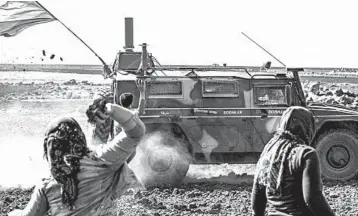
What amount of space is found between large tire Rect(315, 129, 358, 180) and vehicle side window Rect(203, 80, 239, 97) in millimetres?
1546

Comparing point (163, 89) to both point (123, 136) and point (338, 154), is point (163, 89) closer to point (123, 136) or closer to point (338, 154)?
point (338, 154)

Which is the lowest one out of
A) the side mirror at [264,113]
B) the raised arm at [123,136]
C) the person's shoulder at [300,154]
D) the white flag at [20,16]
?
the side mirror at [264,113]

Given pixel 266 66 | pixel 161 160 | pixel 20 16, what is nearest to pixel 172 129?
pixel 161 160

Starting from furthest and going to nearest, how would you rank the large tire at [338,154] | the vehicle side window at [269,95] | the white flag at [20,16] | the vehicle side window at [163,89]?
the large tire at [338,154] < the vehicle side window at [269,95] < the vehicle side window at [163,89] < the white flag at [20,16]

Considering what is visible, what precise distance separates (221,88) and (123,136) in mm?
7908

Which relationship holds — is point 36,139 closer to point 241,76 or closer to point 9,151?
point 9,151

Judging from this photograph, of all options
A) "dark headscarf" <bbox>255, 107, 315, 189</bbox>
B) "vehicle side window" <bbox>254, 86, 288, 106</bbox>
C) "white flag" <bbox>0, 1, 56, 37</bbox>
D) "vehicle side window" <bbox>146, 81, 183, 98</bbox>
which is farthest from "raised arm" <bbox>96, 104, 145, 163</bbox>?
"vehicle side window" <bbox>254, 86, 288, 106</bbox>

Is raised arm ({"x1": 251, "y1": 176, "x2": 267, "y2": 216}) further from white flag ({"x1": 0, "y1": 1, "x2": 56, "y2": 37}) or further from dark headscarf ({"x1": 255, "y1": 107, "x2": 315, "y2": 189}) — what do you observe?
white flag ({"x1": 0, "y1": 1, "x2": 56, "y2": 37})

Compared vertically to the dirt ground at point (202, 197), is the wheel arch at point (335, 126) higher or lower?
higher

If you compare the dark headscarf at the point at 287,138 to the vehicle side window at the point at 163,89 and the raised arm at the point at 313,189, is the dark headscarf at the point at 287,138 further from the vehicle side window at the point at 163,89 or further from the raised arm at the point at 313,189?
the vehicle side window at the point at 163,89

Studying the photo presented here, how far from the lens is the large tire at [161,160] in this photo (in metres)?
10.6

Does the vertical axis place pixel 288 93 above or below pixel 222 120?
above

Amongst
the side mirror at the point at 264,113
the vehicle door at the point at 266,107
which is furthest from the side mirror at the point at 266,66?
the side mirror at the point at 264,113

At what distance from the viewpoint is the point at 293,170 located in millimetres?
3801
